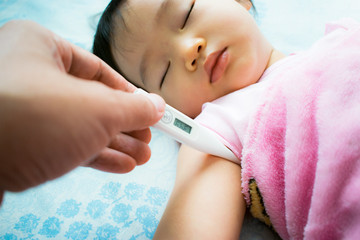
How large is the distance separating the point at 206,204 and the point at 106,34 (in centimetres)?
70

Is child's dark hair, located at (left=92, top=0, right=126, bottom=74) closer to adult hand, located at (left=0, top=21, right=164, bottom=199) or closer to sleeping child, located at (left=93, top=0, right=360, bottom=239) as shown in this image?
sleeping child, located at (left=93, top=0, right=360, bottom=239)

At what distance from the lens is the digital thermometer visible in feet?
1.89

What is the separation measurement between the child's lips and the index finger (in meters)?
0.26

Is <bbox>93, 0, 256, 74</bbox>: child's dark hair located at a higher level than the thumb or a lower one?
lower

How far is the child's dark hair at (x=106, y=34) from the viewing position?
94cm

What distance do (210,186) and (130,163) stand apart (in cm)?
19

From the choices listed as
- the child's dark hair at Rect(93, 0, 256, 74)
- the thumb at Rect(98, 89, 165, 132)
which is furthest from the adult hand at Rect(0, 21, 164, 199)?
the child's dark hair at Rect(93, 0, 256, 74)

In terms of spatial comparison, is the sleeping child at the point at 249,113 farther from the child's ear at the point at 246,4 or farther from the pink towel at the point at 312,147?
the child's ear at the point at 246,4

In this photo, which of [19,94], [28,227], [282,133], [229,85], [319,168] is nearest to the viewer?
[19,94]

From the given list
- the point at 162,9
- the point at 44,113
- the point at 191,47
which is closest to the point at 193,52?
the point at 191,47

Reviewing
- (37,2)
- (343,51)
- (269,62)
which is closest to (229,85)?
(269,62)

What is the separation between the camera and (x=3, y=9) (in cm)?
128

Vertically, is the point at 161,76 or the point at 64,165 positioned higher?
the point at 64,165

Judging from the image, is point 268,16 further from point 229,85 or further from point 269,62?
point 229,85
